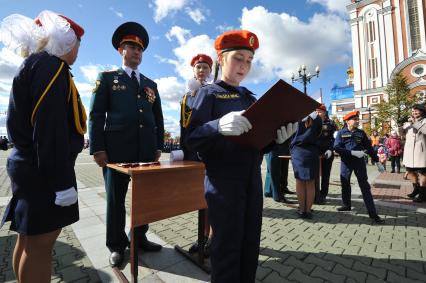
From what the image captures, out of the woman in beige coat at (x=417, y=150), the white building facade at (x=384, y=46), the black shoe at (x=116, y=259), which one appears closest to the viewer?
the black shoe at (x=116, y=259)

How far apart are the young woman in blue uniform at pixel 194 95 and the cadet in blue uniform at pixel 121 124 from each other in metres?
0.44

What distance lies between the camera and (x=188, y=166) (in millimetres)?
2225

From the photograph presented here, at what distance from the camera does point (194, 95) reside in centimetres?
325

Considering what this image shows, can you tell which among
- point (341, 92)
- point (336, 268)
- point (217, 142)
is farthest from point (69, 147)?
point (341, 92)

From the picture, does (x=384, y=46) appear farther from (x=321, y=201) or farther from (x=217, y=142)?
(x=217, y=142)

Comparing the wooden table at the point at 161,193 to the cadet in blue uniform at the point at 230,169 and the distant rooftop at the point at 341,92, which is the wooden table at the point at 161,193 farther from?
the distant rooftop at the point at 341,92

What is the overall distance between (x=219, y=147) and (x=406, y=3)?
48.1 m

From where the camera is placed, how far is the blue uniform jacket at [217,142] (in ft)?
5.13

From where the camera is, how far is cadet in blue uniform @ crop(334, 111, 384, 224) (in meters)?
4.34

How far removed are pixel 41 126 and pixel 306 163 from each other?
404cm

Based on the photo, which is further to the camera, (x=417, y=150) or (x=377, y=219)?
(x=417, y=150)

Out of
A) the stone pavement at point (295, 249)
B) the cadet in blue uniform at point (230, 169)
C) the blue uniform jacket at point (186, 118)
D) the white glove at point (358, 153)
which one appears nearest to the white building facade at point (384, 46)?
the white glove at point (358, 153)

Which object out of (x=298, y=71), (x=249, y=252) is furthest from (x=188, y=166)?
(x=298, y=71)

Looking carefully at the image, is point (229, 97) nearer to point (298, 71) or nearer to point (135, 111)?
point (135, 111)
